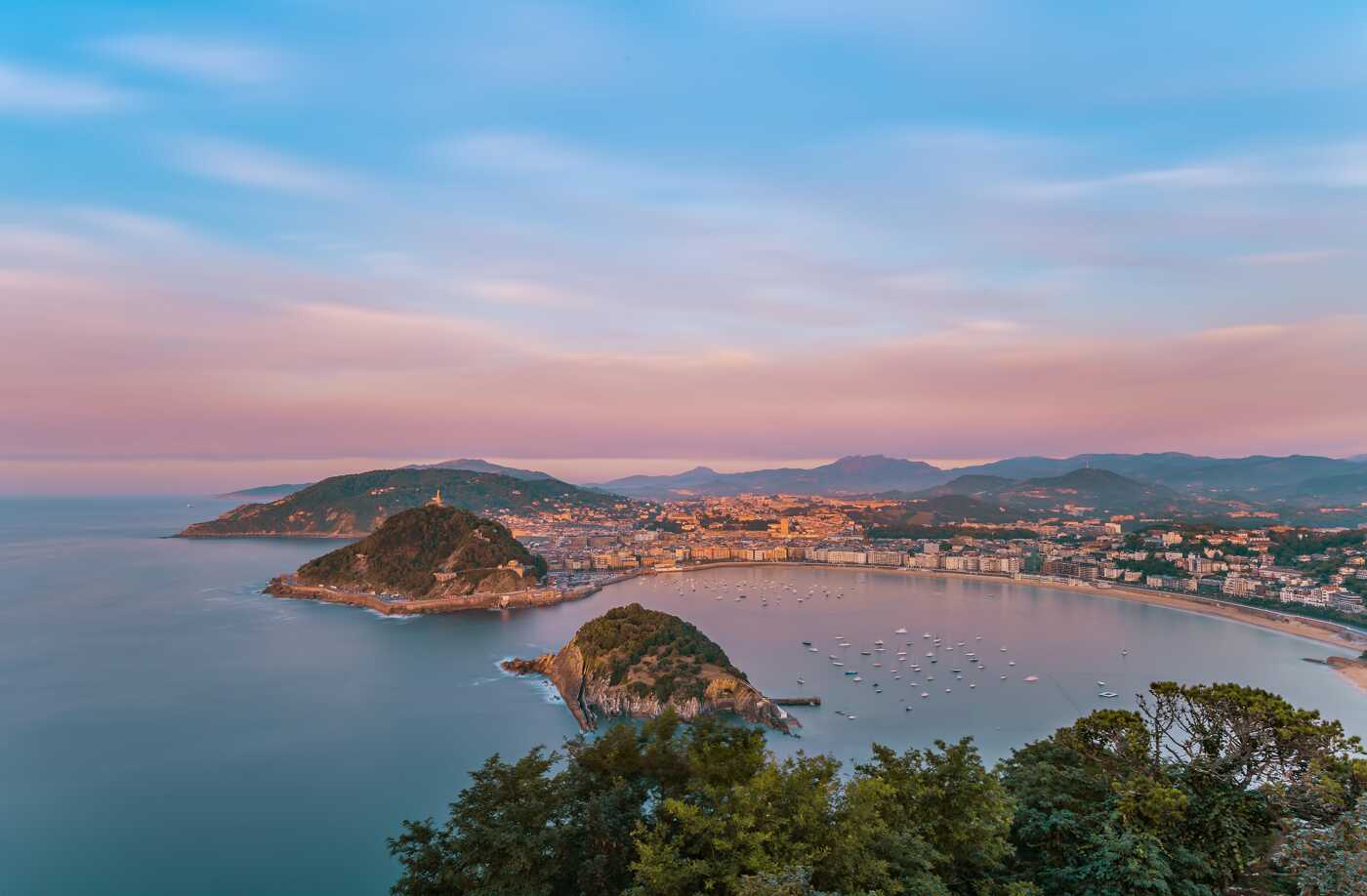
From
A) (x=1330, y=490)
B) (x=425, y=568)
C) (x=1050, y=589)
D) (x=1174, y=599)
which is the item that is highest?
(x=1330, y=490)

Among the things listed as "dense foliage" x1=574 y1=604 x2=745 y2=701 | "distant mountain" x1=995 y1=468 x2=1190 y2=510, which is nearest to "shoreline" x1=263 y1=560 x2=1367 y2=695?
"dense foliage" x1=574 y1=604 x2=745 y2=701

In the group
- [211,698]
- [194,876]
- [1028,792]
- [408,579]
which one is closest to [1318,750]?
[1028,792]

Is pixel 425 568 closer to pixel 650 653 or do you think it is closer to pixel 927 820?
pixel 650 653

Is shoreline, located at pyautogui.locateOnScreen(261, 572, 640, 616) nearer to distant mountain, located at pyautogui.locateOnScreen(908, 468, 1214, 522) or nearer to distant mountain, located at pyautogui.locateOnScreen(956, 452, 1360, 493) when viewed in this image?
distant mountain, located at pyautogui.locateOnScreen(908, 468, 1214, 522)

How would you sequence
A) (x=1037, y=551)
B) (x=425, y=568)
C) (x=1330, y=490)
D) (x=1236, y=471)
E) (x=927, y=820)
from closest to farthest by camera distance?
(x=927, y=820), (x=425, y=568), (x=1037, y=551), (x=1330, y=490), (x=1236, y=471)

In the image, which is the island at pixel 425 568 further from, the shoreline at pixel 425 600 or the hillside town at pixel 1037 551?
the hillside town at pixel 1037 551

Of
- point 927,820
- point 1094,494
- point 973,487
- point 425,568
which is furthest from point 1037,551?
point 973,487

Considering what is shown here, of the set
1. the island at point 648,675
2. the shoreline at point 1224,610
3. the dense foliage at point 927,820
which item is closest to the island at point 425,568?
the shoreline at point 1224,610
